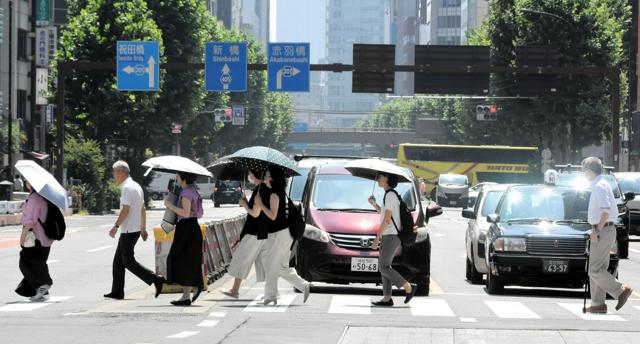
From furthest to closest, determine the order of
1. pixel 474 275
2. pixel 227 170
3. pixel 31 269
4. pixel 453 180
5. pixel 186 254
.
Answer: pixel 453 180 → pixel 474 275 → pixel 227 170 → pixel 31 269 → pixel 186 254

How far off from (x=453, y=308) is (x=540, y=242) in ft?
8.35

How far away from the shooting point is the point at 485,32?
7794cm

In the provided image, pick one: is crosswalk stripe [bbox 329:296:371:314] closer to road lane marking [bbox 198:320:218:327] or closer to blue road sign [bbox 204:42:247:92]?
road lane marking [bbox 198:320:218:327]

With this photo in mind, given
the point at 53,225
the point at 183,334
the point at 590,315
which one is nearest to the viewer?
the point at 183,334

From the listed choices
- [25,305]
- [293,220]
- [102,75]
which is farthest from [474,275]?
[102,75]

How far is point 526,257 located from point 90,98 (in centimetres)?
4824

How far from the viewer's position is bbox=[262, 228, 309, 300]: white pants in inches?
641

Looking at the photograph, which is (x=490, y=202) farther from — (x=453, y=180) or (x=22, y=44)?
(x=453, y=180)

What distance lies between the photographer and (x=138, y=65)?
183 feet

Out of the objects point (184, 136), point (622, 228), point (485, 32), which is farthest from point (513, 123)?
point (622, 228)

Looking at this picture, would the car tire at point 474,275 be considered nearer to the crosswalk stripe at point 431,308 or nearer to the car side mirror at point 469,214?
the car side mirror at point 469,214

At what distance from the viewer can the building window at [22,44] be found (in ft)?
246

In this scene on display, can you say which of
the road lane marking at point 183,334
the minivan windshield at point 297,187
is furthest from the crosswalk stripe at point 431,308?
the minivan windshield at point 297,187

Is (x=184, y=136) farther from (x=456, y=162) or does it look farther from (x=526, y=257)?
(x=526, y=257)
